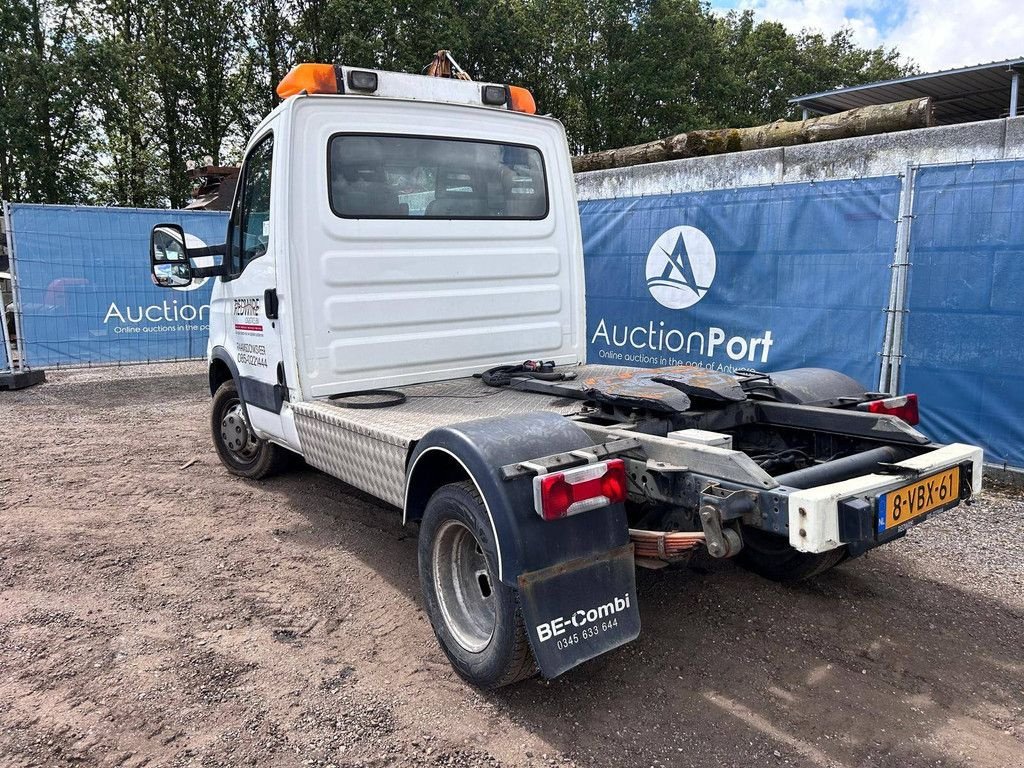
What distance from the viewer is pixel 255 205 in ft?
15.0

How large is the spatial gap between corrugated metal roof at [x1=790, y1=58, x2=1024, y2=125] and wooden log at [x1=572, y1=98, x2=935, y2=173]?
3.68 m

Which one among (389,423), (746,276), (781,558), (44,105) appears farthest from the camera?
(44,105)

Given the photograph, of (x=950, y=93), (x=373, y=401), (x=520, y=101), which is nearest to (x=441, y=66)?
(x=520, y=101)

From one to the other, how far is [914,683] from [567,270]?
10.3ft

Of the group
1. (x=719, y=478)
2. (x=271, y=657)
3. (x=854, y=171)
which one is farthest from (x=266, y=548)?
(x=854, y=171)

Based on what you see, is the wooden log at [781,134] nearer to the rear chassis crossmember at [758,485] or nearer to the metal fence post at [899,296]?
the metal fence post at [899,296]

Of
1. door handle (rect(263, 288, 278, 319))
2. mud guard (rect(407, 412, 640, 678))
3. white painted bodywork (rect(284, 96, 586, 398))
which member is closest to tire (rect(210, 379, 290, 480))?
door handle (rect(263, 288, 278, 319))

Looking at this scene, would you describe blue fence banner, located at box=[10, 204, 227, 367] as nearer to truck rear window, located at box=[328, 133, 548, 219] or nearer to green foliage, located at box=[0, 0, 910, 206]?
truck rear window, located at box=[328, 133, 548, 219]

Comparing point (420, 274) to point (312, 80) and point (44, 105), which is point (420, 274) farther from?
→ point (44, 105)

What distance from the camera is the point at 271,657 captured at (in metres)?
3.11

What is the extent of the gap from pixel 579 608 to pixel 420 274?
2457 mm

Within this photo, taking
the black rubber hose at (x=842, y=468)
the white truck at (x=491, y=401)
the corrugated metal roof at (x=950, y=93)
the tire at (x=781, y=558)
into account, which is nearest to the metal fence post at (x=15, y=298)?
the white truck at (x=491, y=401)

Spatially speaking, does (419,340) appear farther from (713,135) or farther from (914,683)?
(713,135)

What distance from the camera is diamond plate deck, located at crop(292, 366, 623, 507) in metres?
3.21
